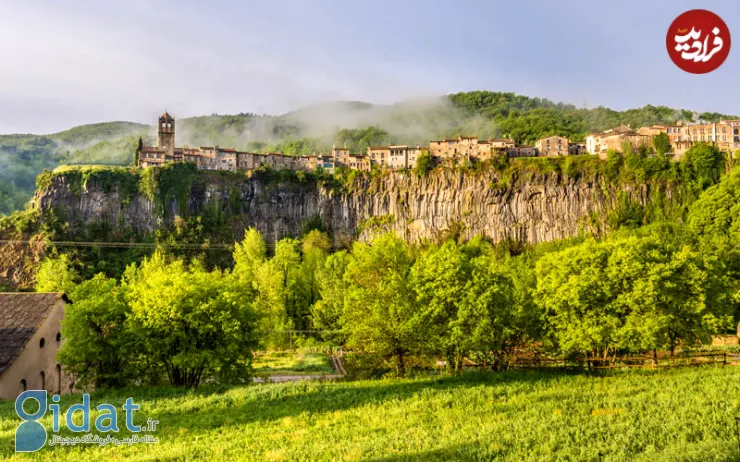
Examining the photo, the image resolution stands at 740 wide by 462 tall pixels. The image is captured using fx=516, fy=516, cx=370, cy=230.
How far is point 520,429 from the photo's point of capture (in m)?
17.9

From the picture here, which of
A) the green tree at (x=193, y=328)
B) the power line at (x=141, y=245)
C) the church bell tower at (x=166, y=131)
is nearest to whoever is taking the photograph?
the green tree at (x=193, y=328)

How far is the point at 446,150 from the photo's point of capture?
12656 cm

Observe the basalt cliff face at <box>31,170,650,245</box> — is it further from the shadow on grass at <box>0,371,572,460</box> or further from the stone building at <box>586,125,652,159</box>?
the shadow on grass at <box>0,371,572,460</box>

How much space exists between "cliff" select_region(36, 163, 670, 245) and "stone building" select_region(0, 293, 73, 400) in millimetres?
71107

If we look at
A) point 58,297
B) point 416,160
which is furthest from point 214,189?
point 58,297

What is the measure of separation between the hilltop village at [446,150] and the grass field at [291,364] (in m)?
72.2

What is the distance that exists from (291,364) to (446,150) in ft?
296

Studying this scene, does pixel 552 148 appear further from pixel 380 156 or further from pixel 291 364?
pixel 291 364

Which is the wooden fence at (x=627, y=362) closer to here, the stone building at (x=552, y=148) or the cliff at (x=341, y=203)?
the cliff at (x=341, y=203)

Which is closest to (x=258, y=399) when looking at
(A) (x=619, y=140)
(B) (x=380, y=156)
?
(B) (x=380, y=156)

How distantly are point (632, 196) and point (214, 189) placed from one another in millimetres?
86152

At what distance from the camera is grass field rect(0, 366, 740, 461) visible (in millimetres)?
15656

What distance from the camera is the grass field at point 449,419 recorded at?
15.7m

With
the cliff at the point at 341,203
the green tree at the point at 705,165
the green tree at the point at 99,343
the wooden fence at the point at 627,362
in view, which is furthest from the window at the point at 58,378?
the green tree at the point at 705,165
